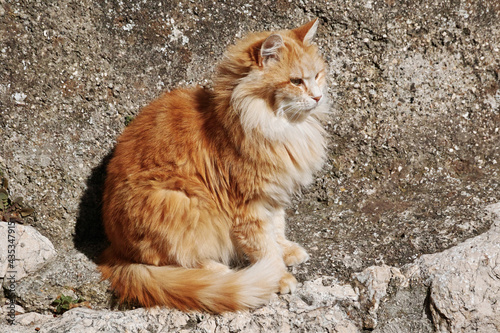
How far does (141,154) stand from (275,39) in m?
1.09

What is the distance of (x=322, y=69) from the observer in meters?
3.15

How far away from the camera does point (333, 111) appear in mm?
3893

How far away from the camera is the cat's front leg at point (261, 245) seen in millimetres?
3070

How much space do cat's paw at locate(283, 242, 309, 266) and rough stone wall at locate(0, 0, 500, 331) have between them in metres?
0.05

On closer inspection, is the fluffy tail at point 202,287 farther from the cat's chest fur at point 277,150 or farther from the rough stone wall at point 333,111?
the cat's chest fur at point 277,150

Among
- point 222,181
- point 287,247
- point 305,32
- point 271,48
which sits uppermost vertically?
point 305,32

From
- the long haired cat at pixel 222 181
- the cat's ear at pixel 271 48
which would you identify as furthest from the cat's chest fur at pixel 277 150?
the cat's ear at pixel 271 48

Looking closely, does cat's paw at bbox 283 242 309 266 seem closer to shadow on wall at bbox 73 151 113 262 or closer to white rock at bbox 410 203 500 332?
white rock at bbox 410 203 500 332

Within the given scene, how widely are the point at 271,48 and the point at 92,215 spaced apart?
1777 millimetres

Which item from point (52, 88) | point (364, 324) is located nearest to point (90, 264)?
point (52, 88)

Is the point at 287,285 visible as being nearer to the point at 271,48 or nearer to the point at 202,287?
the point at 202,287

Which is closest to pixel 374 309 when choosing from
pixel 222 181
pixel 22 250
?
pixel 222 181

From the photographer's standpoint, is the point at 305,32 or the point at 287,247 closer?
the point at 305,32

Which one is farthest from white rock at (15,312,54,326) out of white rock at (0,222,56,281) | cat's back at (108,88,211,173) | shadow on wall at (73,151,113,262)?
cat's back at (108,88,211,173)
